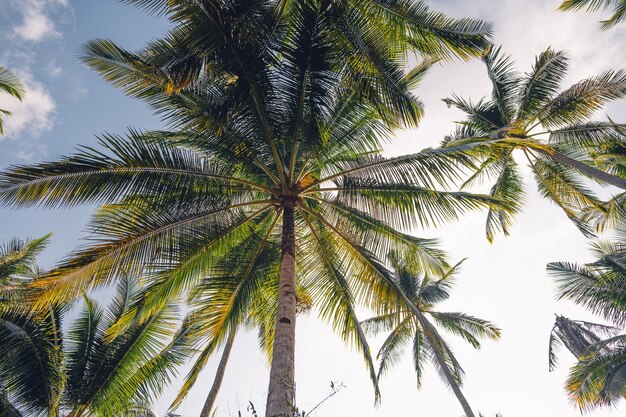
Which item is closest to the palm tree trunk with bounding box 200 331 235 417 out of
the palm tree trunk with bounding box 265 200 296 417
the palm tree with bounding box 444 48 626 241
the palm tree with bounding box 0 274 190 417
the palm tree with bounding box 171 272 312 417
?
the palm tree with bounding box 171 272 312 417

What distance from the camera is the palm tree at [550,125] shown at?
11.7 m

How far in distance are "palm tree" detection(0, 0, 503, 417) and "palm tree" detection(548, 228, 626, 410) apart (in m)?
7.94

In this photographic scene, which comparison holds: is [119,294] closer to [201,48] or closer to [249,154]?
[249,154]

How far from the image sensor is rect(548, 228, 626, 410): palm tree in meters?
12.0

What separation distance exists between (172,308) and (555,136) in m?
12.5

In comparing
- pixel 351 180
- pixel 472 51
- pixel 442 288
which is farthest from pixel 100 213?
pixel 442 288

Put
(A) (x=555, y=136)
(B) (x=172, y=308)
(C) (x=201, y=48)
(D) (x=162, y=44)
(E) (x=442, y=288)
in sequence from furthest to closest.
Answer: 1. (E) (x=442, y=288)
2. (A) (x=555, y=136)
3. (B) (x=172, y=308)
4. (D) (x=162, y=44)
5. (C) (x=201, y=48)

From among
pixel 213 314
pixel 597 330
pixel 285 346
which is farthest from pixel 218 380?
pixel 597 330

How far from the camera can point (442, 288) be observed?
61.7 ft

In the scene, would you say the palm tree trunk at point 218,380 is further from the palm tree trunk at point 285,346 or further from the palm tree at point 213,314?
the palm tree trunk at point 285,346

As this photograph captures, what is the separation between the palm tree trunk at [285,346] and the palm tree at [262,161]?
31mm

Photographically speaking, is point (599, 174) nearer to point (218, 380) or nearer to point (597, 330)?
point (597, 330)

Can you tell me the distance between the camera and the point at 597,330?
1547 centimetres

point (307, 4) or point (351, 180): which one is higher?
point (307, 4)
